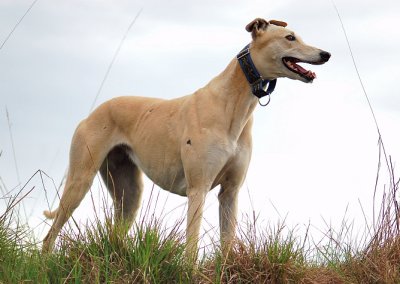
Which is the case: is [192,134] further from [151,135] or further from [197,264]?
[197,264]

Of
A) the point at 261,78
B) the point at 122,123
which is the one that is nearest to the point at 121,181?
the point at 122,123

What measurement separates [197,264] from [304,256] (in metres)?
0.97

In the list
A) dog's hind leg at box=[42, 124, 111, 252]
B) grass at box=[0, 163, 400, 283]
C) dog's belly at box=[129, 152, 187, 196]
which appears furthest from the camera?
dog's hind leg at box=[42, 124, 111, 252]

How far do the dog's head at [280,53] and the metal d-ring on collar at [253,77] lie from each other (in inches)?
2.0

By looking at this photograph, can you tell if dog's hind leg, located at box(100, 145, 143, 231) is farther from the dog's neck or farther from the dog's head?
the dog's head

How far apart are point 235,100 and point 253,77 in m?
0.29

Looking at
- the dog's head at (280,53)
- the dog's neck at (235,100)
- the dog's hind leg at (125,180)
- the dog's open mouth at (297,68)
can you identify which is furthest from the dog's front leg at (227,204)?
the dog's hind leg at (125,180)

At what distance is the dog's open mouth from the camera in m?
7.20

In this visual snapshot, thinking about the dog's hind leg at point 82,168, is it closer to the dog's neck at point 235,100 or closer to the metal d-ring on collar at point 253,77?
the dog's neck at point 235,100

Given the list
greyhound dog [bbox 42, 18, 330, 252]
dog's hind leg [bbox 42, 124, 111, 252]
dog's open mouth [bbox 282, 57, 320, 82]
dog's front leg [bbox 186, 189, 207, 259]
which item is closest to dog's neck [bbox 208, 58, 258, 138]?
greyhound dog [bbox 42, 18, 330, 252]

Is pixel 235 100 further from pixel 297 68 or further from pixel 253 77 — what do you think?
pixel 297 68

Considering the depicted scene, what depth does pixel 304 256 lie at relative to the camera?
6.48 metres

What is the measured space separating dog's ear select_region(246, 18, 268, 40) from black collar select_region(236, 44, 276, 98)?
0.55 ft

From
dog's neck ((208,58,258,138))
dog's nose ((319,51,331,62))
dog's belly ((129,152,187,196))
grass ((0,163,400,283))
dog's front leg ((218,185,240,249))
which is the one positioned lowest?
grass ((0,163,400,283))
